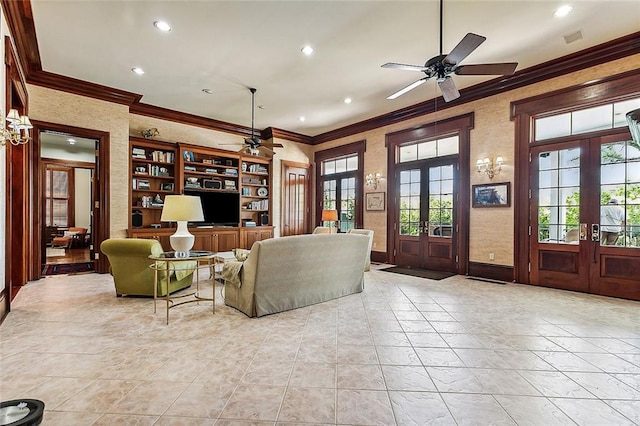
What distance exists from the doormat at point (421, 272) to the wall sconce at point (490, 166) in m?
1.97

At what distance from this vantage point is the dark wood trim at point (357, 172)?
7.77 m

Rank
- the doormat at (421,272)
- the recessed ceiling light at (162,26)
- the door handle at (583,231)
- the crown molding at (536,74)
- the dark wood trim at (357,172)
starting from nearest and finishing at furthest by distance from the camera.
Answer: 1. the recessed ceiling light at (162,26)
2. the crown molding at (536,74)
3. the door handle at (583,231)
4. the doormat at (421,272)
5. the dark wood trim at (357,172)

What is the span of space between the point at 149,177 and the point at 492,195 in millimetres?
6813

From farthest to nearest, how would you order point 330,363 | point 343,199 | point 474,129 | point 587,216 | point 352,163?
1. point 343,199
2. point 352,163
3. point 474,129
4. point 587,216
5. point 330,363

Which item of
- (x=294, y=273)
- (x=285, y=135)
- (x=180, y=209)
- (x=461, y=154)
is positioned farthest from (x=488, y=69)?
(x=285, y=135)

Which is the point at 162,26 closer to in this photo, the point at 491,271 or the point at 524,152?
the point at 524,152

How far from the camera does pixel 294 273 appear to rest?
11.8 feet

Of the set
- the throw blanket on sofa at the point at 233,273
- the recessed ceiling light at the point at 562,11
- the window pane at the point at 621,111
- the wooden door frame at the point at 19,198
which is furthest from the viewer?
the wooden door frame at the point at 19,198

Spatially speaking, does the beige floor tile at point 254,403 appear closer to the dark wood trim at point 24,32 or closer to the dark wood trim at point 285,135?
the dark wood trim at point 24,32

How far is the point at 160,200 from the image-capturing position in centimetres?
→ 661

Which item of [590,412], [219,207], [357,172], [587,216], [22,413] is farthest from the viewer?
[357,172]

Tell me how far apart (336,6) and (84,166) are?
28.9ft

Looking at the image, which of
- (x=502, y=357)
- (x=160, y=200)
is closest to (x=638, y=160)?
(x=502, y=357)

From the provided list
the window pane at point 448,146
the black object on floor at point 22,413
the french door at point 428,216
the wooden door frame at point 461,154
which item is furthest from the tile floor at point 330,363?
the window pane at point 448,146
